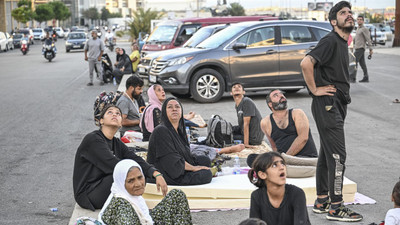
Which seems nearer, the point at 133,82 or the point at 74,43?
the point at 133,82

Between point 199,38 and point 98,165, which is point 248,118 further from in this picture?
point 199,38

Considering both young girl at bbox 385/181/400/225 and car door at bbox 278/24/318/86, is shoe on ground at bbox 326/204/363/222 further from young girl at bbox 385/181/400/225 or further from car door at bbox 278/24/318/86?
car door at bbox 278/24/318/86

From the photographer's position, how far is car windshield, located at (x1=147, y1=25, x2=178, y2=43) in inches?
920

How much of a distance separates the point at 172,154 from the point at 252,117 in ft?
10.5

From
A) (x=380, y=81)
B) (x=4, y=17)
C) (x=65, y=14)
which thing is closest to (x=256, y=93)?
(x=380, y=81)

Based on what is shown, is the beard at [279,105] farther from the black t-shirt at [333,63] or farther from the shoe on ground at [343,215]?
the shoe on ground at [343,215]

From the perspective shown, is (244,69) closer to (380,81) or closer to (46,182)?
(380,81)

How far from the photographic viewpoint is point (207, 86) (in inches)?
629

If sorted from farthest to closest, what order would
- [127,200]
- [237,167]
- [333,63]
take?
[237,167], [333,63], [127,200]

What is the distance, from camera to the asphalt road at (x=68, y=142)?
6992 mm

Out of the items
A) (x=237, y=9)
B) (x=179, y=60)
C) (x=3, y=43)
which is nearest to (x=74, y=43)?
(x=3, y=43)

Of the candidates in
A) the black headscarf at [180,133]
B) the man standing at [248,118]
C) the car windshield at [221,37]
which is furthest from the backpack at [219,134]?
the car windshield at [221,37]

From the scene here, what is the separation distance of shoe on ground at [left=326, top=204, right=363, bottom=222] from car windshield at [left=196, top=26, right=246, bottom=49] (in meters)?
10.4

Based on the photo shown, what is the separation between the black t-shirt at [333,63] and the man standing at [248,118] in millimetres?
3709
